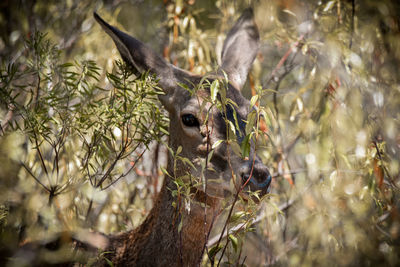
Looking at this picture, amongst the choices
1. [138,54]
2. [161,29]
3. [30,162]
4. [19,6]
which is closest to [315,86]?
[138,54]

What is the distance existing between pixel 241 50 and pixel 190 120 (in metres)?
1.08

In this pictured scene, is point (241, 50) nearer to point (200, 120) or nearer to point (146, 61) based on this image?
point (146, 61)

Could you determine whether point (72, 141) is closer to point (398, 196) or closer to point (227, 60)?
point (227, 60)

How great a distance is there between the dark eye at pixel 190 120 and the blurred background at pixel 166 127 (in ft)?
0.56

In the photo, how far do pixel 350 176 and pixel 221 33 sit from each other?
6.96 feet

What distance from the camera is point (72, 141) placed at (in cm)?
317

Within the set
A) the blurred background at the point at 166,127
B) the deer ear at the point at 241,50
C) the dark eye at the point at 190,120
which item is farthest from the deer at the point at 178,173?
the deer ear at the point at 241,50

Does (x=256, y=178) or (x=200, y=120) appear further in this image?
(x=200, y=120)

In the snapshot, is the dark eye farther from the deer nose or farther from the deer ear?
the deer ear

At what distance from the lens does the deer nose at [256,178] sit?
2.24 m

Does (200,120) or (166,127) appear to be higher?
(200,120)

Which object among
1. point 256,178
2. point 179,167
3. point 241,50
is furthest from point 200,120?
point 241,50

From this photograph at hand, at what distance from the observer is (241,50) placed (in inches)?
133

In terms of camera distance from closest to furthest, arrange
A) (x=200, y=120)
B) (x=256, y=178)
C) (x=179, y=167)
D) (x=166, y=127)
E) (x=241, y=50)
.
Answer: (x=256, y=178) → (x=200, y=120) → (x=179, y=167) → (x=166, y=127) → (x=241, y=50)
